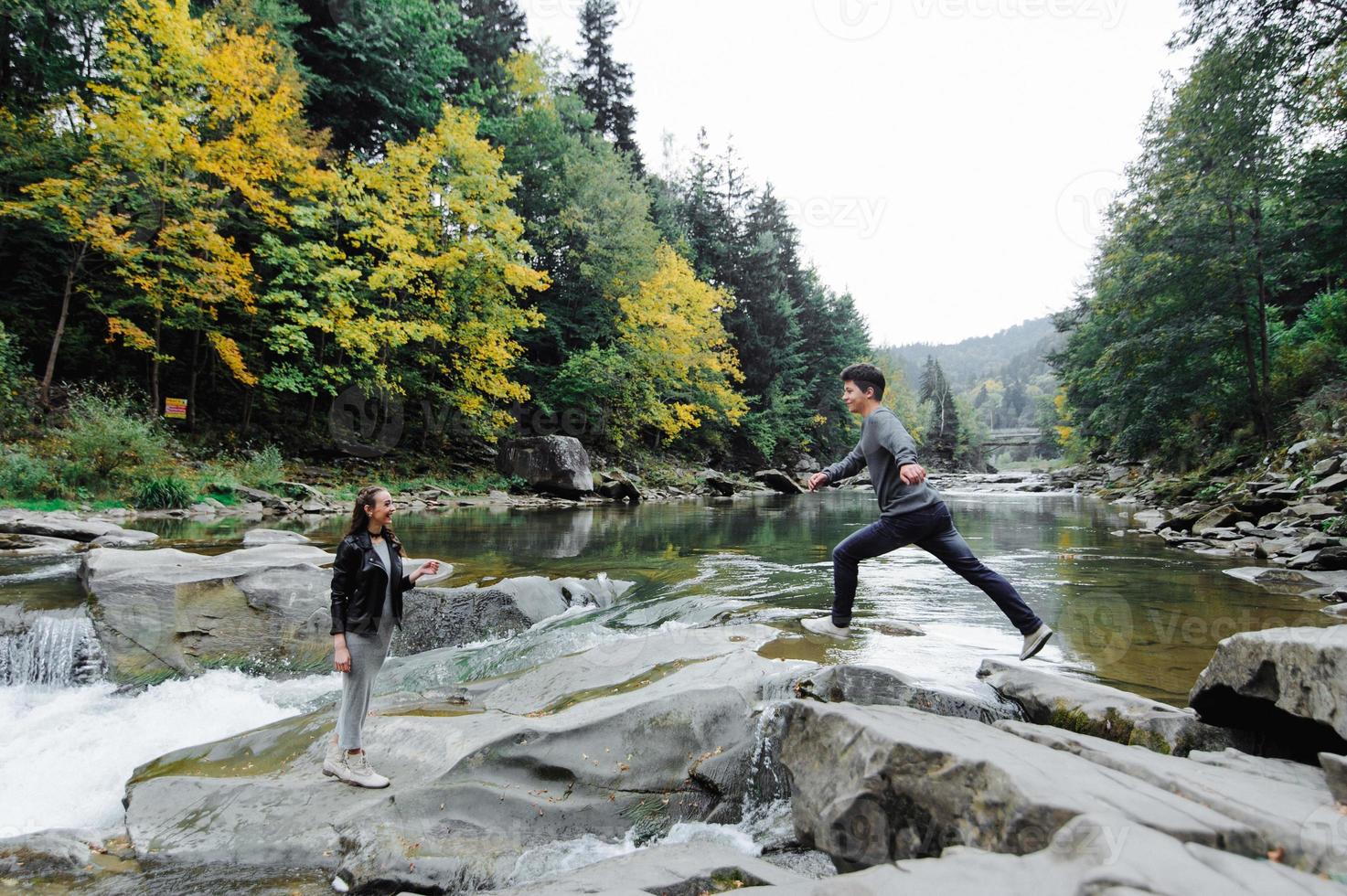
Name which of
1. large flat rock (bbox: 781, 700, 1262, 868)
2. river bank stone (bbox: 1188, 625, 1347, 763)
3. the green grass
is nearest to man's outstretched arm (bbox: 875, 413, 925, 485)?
large flat rock (bbox: 781, 700, 1262, 868)

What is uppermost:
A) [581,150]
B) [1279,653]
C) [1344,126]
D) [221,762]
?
[581,150]

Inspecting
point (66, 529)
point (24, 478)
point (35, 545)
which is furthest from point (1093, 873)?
point (24, 478)

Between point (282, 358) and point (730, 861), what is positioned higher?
point (282, 358)

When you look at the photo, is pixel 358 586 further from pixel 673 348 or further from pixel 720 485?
pixel 673 348

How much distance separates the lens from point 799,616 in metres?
6.25

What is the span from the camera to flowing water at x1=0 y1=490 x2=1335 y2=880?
13.7 feet

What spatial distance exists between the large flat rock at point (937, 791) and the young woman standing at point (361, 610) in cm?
236

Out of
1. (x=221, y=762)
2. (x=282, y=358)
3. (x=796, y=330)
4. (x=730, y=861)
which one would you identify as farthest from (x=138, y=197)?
(x=796, y=330)

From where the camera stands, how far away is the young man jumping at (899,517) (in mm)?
4512

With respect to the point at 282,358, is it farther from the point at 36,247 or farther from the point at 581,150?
the point at 581,150

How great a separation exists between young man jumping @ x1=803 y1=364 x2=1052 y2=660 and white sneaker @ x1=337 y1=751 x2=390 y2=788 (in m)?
3.23

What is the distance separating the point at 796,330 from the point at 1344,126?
3225cm

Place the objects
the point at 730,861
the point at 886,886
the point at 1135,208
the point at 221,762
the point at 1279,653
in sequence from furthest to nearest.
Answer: the point at 1135,208
the point at 221,762
the point at 1279,653
the point at 730,861
the point at 886,886

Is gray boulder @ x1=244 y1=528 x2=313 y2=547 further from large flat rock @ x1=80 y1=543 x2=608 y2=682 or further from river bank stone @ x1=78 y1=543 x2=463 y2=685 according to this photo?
river bank stone @ x1=78 y1=543 x2=463 y2=685
